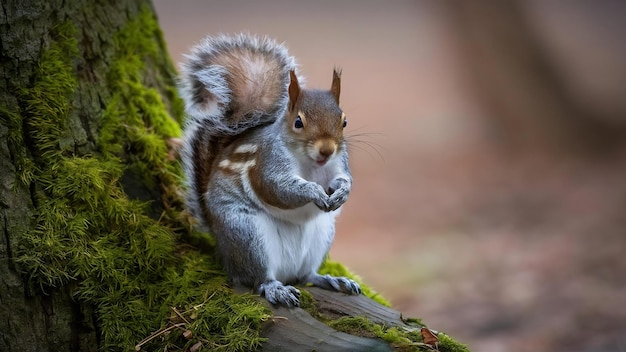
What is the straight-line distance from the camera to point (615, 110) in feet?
23.6

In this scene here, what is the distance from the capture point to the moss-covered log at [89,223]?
2.11 m

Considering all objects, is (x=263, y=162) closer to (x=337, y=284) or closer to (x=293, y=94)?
(x=293, y=94)

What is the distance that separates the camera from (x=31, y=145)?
2289mm

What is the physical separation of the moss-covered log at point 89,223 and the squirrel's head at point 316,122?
529 millimetres

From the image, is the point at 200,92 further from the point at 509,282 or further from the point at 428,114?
the point at 428,114

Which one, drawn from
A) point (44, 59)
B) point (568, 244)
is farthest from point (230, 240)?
point (568, 244)

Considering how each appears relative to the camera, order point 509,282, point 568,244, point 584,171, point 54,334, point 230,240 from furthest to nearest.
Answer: point 584,171
point 568,244
point 509,282
point 230,240
point 54,334

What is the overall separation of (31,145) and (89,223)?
329 mm

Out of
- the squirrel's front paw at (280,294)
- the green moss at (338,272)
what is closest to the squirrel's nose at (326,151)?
the squirrel's front paw at (280,294)

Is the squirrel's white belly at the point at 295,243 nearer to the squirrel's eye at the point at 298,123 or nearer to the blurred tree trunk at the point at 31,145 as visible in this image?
the squirrel's eye at the point at 298,123

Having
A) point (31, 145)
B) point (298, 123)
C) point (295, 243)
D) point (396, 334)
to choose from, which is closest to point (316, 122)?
point (298, 123)

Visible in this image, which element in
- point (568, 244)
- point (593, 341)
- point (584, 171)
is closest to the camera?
point (593, 341)

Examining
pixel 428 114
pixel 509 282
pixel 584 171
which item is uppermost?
pixel 428 114

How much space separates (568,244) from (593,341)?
6.33 feet
